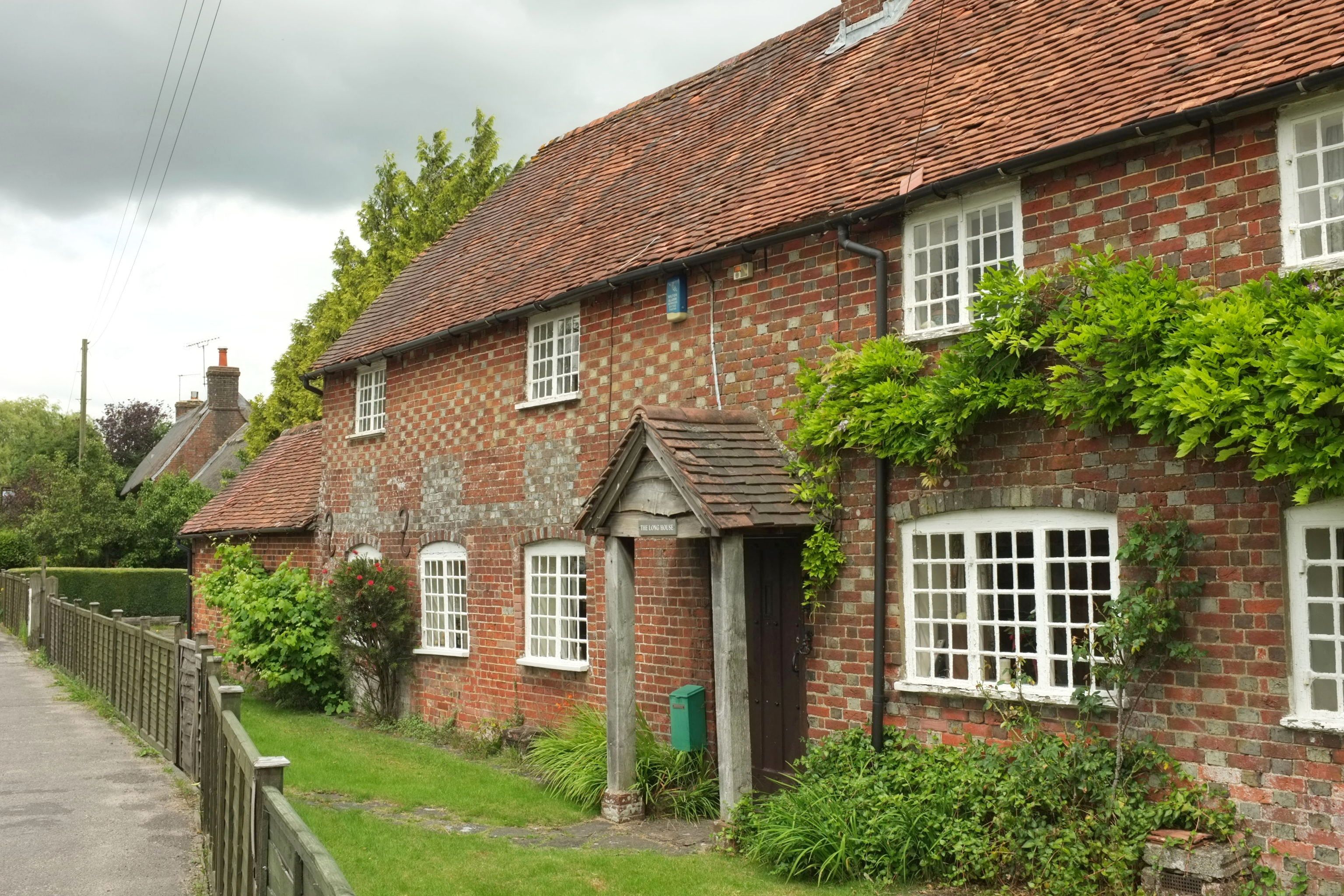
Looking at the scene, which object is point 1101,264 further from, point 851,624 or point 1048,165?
point 851,624

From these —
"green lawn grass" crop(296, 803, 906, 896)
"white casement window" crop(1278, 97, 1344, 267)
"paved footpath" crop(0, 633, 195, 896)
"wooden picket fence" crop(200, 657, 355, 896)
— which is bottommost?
"green lawn grass" crop(296, 803, 906, 896)

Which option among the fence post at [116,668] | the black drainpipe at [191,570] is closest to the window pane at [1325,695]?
the fence post at [116,668]

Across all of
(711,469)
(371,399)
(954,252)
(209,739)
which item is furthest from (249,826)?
(371,399)

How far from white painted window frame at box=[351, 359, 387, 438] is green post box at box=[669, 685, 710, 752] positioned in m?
8.41

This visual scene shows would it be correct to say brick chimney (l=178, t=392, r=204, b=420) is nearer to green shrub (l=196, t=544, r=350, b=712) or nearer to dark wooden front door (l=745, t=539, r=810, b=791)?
green shrub (l=196, t=544, r=350, b=712)

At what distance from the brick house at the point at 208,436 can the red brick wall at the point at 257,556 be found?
26.7m

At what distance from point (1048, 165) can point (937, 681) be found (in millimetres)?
4055

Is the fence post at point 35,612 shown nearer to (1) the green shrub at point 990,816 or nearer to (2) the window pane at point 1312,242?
(1) the green shrub at point 990,816

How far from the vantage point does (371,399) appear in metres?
18.7

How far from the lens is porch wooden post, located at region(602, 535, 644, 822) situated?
10.8 metres

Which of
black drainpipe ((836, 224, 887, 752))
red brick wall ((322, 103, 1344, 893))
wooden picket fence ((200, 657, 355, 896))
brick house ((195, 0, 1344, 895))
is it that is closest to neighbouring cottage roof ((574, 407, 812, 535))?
brick house ((195, 0, 1344, 895))

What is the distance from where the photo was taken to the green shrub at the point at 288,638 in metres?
17.7

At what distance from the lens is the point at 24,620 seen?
28.1 m

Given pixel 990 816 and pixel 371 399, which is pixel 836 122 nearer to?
pixel 990 816
